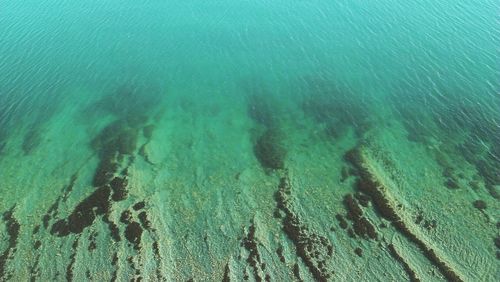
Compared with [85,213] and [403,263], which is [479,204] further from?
[85,213]

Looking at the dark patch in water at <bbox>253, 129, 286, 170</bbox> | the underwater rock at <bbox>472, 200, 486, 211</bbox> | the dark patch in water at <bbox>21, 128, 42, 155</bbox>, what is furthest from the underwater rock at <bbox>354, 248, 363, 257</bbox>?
the dark patch in water at <bbox>21, 128, 42, 155</bbox>

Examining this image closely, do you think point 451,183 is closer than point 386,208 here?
No

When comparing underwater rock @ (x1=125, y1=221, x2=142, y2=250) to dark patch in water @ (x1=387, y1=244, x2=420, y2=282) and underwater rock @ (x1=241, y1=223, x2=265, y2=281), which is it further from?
dark patch in water @ (x1=387, y1=244, x2=420, y2=282)

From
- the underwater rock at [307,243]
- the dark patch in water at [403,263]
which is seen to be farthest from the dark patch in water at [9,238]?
the dark patch in water at [403,263]

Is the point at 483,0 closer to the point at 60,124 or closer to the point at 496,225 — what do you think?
the point at 496,225

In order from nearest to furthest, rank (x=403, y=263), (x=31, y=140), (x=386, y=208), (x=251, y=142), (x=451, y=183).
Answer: (x=403, y=263), (x=386, y=208), (x=451, y=183), (x=251, y=142), (x=31, y=140)

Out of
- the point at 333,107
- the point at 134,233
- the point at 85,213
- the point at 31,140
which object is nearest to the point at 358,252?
the point at 134,233

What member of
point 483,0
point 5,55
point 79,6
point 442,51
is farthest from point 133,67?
point 483,0

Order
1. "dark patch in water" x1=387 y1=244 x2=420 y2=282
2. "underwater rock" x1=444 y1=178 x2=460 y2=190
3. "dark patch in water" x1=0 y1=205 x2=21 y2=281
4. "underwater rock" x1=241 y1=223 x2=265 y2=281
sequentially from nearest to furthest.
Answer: "dark patch in water" x1=387 y1=244 x2=420 y2=282
"underwater rock" x1=241 y1=223 x2=265 y2=281
"dark patch in water" x1=0 y1=205 x2=21 y2=281
"underwater rock" x1=444 y1=178 x2=460 y2=190

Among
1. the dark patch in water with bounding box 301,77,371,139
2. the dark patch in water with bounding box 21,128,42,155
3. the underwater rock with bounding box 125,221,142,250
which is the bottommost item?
the dark patch in water with bounding box 21,128,42,155
